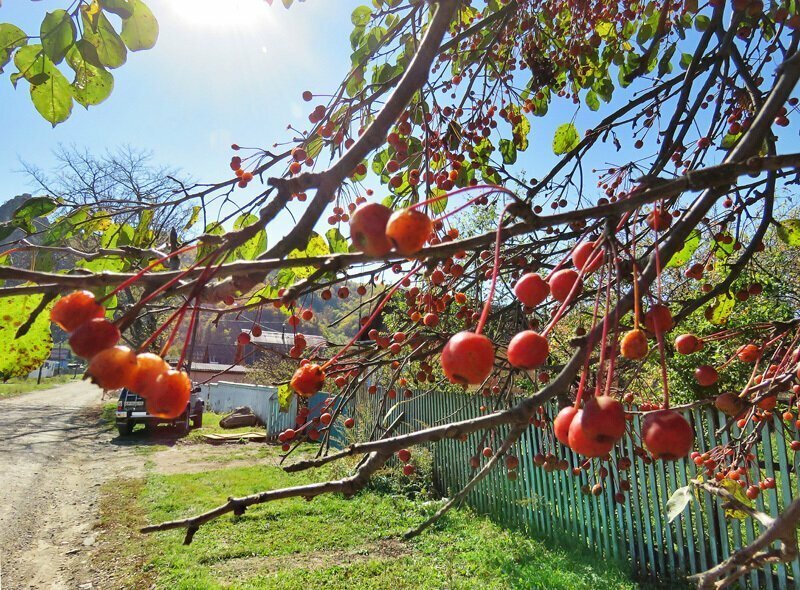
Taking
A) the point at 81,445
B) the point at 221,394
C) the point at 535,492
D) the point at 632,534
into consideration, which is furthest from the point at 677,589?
the point at 221,394

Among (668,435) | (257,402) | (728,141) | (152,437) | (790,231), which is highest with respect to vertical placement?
(728,141)

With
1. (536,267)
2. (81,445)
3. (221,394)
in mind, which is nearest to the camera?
(536,267)

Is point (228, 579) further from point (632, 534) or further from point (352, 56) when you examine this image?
point (352, 56)

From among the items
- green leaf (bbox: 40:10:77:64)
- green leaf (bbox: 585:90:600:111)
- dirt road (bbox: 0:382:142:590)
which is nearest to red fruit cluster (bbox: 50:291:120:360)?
green leaf (bbox: 40:10:77:64)

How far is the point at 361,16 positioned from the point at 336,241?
1600 millimetres

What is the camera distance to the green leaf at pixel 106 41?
4.94 ft

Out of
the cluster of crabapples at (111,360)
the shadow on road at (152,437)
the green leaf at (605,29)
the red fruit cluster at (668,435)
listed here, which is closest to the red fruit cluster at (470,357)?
the red fruit cluster at (668,435)

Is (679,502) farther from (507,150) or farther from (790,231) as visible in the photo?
(507,150)

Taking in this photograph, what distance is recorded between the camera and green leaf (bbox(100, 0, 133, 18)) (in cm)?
140

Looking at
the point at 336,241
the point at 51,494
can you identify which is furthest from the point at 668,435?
the point at 51,494

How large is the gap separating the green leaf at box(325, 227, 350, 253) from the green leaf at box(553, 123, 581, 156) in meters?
1.89

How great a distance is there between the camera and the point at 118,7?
1.43m

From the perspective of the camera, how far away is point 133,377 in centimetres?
69

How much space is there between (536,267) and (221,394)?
76.2ft
